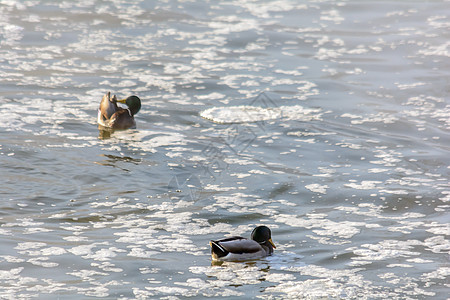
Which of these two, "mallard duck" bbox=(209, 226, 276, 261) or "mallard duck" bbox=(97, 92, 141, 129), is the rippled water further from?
"mallard duck" bbox=(97, 92, 141, 129)

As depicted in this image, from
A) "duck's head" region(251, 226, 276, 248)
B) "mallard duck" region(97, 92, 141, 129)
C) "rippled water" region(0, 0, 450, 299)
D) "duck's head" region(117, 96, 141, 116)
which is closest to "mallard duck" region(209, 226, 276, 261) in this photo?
"duck's head" region(251, 226, 276, 248)

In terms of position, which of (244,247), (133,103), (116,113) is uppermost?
(133,103)

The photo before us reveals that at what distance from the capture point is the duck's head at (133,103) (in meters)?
12.1

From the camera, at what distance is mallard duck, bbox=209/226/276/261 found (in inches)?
289

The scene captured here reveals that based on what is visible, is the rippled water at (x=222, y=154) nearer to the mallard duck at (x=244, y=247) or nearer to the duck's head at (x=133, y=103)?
the mallard duck at (x=244, y=247)

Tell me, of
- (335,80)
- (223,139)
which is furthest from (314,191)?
(335,80)

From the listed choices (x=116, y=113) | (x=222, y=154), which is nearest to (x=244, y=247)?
(x=222, y=154)

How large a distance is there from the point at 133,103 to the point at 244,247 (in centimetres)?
517

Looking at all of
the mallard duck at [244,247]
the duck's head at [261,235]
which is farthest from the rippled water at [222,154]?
the duck's head at [261,235]

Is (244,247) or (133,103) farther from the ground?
(133,103)

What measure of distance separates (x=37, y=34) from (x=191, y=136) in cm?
708

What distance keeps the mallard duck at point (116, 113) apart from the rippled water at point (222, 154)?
232 mm

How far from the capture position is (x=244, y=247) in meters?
7.57

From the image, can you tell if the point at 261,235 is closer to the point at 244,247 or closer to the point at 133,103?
the point at 244,247
